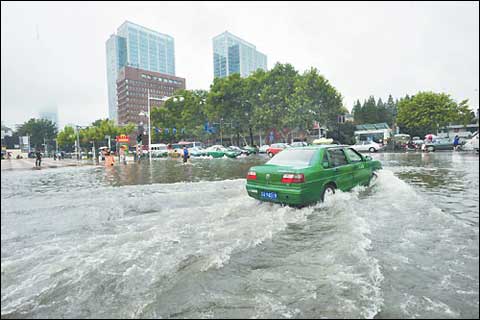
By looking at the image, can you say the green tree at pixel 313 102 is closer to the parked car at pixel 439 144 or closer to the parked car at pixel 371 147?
the parked car at pixel 371 147

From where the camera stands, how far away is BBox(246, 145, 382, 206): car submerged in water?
5543 millimetres

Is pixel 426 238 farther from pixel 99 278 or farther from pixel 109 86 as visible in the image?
pixel 109 86

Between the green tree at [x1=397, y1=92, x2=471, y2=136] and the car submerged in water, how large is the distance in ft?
145

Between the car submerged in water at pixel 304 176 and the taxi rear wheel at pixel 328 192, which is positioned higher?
the car submerged in water at pixel 304 176

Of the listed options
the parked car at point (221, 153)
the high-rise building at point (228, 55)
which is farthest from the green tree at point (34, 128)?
the high-rise building at point (228, 55)

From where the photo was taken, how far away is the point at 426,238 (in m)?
3.82

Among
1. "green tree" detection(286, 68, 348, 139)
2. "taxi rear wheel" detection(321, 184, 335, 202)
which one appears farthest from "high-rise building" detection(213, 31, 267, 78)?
"taxi rear wheel" detection(321, 184, 335, 202)

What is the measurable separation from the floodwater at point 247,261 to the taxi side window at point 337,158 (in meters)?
1.08

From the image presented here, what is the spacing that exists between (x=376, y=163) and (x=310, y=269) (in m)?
6.16

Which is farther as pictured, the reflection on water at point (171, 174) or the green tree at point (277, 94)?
the green tree at point (277, 94)

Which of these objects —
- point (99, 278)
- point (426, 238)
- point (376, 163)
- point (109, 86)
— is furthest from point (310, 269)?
point (109, 86)

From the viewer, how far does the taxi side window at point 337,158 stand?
645cm

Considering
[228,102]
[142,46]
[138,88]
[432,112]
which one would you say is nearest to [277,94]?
[228,102]

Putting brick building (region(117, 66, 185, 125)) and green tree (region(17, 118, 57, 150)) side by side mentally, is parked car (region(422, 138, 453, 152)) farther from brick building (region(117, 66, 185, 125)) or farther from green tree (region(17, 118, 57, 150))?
brick building (region(117, 66, 185, 125))
